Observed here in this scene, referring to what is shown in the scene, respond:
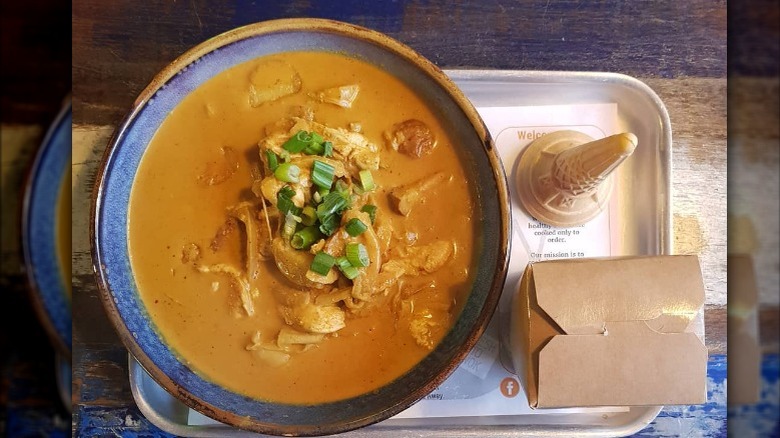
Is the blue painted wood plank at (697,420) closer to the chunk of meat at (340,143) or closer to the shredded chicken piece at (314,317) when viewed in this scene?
the shredded chicken piece at (314,317)

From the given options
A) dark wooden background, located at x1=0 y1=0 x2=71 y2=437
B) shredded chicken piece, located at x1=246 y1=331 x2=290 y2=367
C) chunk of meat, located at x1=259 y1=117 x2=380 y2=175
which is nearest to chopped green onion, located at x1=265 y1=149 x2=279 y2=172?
chunk of meat, located at x1=259 y1=117 x2=380 y2=175

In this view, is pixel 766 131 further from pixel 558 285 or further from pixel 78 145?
pixel 78 145

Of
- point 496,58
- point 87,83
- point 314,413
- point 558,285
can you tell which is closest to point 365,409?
point 314,413

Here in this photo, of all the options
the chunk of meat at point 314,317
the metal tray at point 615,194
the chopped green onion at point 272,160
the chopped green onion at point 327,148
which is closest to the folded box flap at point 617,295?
the metal tray at point 615,194

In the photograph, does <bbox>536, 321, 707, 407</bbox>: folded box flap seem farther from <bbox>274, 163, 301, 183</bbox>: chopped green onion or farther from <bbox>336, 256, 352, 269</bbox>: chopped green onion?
<bbox>274, 163, 301, 183</bbox>: chopped green onion

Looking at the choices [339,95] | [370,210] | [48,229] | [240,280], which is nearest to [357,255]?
[370,210]

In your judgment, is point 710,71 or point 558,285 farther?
point 710,71

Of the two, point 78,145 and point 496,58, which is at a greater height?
point 496,58
